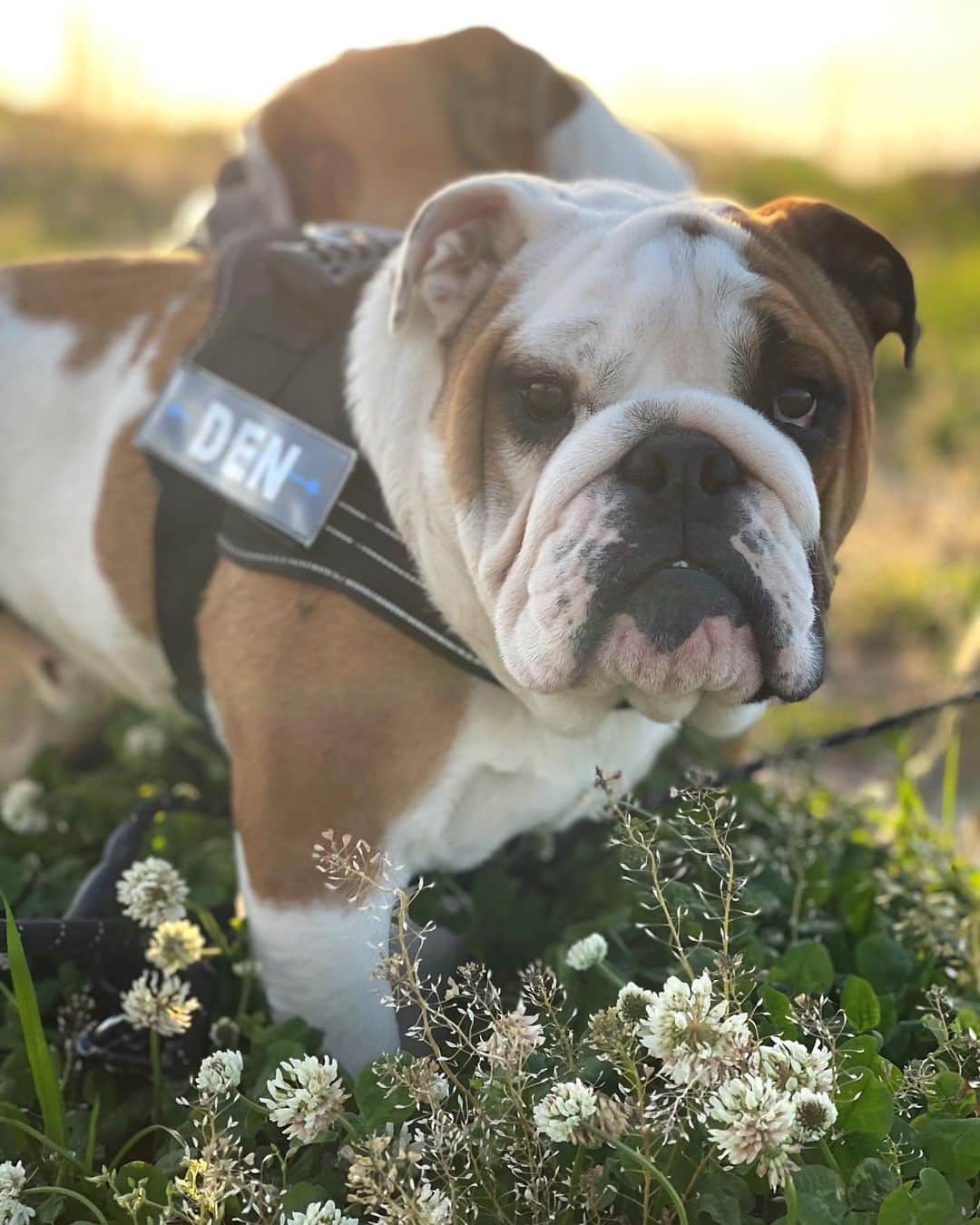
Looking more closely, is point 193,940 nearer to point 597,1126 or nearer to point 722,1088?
point 597,1126

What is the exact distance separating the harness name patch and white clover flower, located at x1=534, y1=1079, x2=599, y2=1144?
3.73 ft

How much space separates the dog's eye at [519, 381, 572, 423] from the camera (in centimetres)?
202

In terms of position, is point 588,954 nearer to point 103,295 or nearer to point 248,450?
point 248,450

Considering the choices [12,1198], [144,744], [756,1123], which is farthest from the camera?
[144,744]

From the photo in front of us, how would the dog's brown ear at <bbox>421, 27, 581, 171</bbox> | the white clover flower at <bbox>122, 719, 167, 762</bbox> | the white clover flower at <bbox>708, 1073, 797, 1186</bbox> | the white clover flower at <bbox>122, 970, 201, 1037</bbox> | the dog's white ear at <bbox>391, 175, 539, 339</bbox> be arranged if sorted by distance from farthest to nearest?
the white clover flower at <bbox>122, 719, 167, 762</bbox>, the dog's brown ear at <bbox>421, 27, 581, 171</bbox>, the dog's white ear at <bbox>391, 175, 539, 339</bbox>, the white clover flower at <bbox>122, 970, 201, 1037</bbox>, the white clover flower at <bbox>708, 1073, 797, 1186</bbox>

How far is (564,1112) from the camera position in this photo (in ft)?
4.99

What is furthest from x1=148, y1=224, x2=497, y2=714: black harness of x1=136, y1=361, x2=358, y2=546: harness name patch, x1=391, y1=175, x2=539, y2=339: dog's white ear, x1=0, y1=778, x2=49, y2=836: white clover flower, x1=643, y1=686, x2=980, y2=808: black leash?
x1=643, y1=686, x2=980, y2=808: black leash

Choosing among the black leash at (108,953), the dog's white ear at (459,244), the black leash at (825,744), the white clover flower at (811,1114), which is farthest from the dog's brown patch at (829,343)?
the white clover flower at (811,1114)

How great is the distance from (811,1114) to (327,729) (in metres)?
1.06

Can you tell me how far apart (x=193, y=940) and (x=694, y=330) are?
49.4 inches

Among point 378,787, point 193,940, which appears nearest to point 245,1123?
point 193,940

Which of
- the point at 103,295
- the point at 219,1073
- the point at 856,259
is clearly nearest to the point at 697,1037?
the point at 219,1073

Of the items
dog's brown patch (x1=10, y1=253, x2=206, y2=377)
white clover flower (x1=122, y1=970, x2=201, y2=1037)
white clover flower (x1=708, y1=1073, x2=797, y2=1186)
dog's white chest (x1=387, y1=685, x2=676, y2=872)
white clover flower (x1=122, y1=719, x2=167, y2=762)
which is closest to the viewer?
white clover flower (x1=708, y1=1073, x2=797, y2=1186)

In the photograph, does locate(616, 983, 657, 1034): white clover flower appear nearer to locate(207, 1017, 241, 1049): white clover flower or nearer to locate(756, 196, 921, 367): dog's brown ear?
locate(207, 1017, 241, 1049): white clover flower
